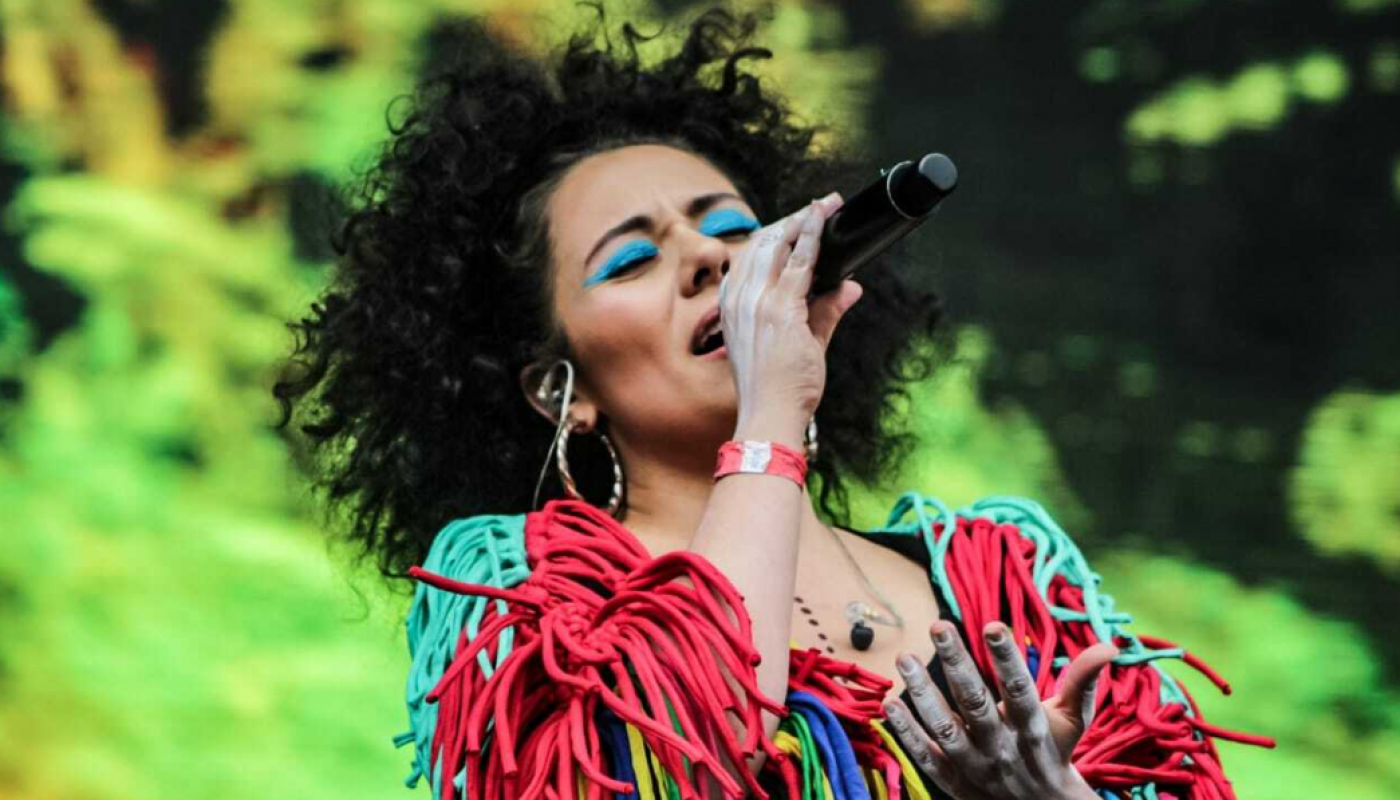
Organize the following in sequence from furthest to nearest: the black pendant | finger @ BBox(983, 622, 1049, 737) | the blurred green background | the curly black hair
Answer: the blurred green background → the curly black hair → the black pendant → finger @ BBox(983, 622, 1049, 737)

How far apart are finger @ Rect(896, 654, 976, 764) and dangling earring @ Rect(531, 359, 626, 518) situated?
0.51 metres

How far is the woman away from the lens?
5.04 ft

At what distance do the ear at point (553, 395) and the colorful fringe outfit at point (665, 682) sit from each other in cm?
17

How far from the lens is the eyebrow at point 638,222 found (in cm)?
197

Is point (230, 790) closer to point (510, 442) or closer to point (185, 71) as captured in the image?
point (510, 442)

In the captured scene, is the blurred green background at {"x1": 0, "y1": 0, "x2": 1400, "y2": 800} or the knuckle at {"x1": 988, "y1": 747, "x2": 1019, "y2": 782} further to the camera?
the blurred green background at {"x1": 0, "y1": 0, "x2": 1400, "y2": 800}

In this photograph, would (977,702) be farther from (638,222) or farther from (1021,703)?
(638,222)

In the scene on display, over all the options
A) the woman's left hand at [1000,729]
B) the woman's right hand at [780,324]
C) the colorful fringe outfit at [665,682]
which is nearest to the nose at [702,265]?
the woman's right hand at [780,324]

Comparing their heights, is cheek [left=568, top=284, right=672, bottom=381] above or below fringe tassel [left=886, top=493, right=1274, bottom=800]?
above

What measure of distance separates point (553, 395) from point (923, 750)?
656 mm

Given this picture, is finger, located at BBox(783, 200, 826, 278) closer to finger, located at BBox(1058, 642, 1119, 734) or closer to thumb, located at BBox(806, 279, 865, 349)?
thumb, located at BBox(806, 279, 865, 349)

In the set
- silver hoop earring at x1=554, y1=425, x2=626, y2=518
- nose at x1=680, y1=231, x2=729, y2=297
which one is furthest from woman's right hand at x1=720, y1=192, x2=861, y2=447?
silver hoop earring at x1=554, y1=425, x2=626, y2=518

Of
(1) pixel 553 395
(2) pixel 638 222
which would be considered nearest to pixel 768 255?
(2) pixel 638 222

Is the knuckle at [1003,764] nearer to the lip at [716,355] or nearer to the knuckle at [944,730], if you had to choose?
the knuckle at [944,730]
